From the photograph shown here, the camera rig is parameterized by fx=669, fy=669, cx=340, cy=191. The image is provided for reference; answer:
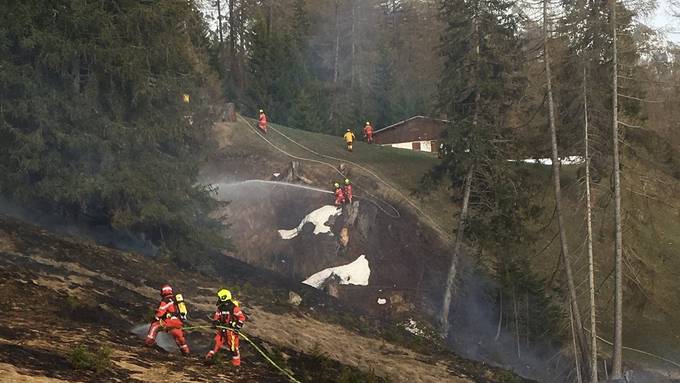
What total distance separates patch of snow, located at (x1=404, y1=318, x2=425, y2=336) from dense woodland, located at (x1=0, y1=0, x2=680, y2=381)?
149cm

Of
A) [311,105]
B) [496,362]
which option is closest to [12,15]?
[496,362]

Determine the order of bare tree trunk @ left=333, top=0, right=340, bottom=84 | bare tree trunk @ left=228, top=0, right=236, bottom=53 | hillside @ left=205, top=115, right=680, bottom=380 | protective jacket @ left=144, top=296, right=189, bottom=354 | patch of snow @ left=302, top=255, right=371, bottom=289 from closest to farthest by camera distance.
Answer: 1. protective jacket @ left=144, top=296, right=189, bottom=354
2. hillside @ left=205, top=115, right=680, bottom=380
3. patch of snow @ left=302, top=255, right=371, bottom=289
4. bare tree trunk @ left=228, top=0, right=236, bottom=53
5. bare tree trunk @ left=333, top=0, right=340, bottom=84

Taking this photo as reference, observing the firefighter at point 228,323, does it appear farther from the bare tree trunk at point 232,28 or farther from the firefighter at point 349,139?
the bare tree trunk at point 232,28

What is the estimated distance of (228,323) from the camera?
13.5 metres

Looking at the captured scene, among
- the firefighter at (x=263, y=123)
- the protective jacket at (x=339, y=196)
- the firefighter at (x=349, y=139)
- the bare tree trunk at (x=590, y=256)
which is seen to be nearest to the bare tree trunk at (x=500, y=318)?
the bare tree trunk at (x=590, y=256)

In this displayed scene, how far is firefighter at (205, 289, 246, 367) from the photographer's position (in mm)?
13480

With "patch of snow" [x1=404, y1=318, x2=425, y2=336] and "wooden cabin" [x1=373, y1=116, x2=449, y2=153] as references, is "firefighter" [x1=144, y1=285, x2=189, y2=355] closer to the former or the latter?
"patch of snow" [x1=404, y1=318, x2=425, y2=336]

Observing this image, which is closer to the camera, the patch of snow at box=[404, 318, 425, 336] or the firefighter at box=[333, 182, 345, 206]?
the patch of snow at box=[404, 318, 425, 336]

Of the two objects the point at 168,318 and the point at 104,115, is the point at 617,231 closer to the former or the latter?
the point at 168,318

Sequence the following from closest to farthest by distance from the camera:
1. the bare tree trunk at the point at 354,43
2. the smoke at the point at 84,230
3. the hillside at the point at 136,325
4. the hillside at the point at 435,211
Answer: the hillside at the point at 136,325, the hillside at the point at 435,211, the smoke at the point at 84,230, the bare tree trunk at the point at 354,43

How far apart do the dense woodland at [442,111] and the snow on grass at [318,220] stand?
8105 mm

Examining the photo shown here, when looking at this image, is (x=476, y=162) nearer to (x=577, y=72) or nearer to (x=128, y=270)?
(x=577, y=72)

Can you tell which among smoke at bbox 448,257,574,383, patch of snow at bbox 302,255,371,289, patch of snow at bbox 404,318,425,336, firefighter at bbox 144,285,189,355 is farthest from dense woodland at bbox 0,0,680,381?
A: firefighter at bbox 144,285,189,355

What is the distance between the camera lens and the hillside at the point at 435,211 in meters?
21.1
